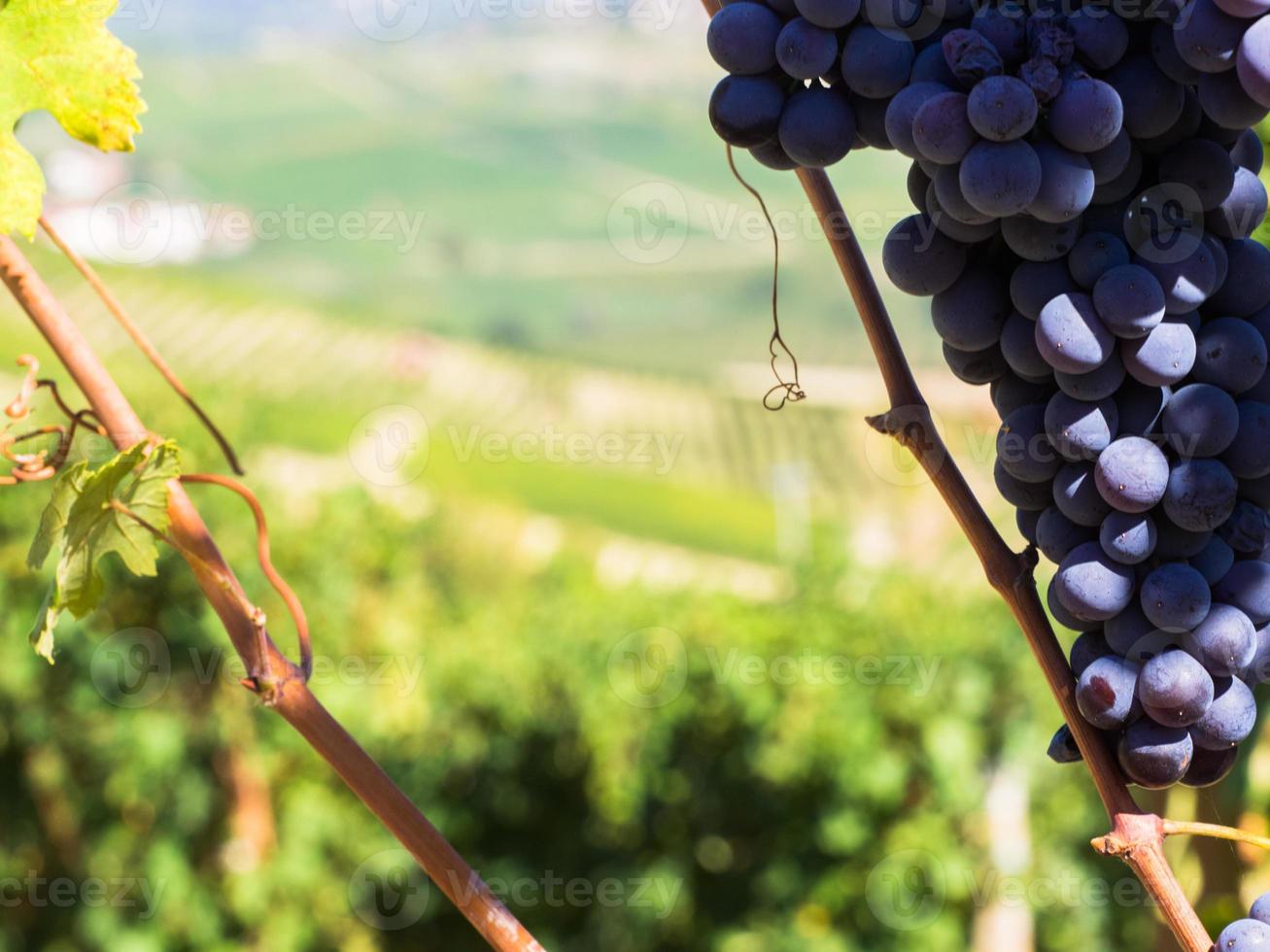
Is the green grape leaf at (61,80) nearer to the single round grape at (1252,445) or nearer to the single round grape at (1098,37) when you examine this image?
the single round grape at (1098,37)

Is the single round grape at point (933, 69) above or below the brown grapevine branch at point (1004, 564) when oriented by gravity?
above

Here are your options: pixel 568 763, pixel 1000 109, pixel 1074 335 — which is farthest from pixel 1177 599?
pixel 568 763

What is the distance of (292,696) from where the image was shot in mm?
645

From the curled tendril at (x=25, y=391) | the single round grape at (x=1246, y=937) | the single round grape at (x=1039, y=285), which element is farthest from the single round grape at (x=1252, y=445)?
the curled tendril at (x=25, y=391)

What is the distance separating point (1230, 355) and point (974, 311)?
0.12 metres

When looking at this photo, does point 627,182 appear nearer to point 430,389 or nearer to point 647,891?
point 430,389

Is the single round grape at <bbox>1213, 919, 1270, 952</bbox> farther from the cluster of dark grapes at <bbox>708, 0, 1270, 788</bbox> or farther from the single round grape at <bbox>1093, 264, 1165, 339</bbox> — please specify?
the single round grape at <bbox>1093, 264, 1165, 339</bbox>

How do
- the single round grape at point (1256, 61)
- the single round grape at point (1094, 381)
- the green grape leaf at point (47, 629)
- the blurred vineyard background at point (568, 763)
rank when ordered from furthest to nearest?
the blurred vineyard background at point (568, 763) < the green grape leaf at point (47, 629) < the single round grape at point (1094, 381) < the single round grape at point (1256, 61)

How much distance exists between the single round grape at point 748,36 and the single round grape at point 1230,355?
0.24 metres

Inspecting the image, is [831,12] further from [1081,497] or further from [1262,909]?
[1262,909]

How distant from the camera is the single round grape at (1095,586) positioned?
598 mm

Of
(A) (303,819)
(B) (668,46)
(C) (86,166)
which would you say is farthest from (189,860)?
(B) (668,46)

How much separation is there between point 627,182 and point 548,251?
272 centimetres

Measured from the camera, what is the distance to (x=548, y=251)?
97.6 ft
